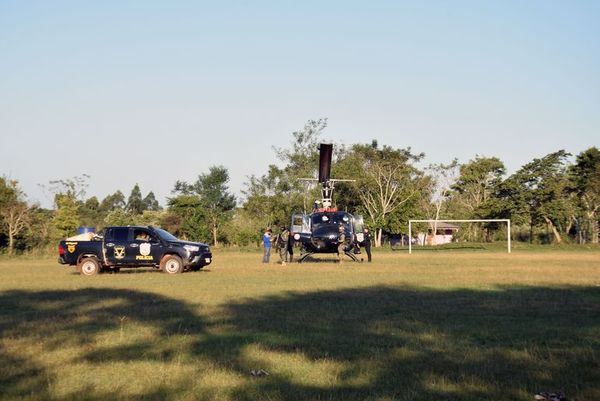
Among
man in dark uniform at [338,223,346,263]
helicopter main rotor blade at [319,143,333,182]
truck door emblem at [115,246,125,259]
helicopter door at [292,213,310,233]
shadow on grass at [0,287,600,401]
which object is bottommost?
shadow on grass at [0,287,600,401]

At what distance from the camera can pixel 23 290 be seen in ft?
66.1

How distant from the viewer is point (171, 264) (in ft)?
89.5

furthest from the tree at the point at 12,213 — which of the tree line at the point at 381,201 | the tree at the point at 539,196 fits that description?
the tree at the point at 539,196

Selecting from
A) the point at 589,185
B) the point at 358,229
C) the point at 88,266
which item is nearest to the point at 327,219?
the point at 358,229

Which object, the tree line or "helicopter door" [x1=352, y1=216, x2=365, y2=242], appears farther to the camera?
the tree line

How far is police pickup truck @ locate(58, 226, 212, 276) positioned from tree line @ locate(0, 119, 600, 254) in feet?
106

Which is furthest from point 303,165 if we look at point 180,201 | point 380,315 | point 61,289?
point 380,315

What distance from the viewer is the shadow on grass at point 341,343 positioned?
777 cm

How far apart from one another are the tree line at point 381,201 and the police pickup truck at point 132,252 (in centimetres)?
3231

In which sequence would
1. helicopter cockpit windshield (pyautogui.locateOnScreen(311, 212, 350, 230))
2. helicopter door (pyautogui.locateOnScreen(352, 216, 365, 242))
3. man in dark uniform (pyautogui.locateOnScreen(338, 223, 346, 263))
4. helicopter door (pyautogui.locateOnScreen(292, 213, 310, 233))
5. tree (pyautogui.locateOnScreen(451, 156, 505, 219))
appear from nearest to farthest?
1. man in dark uniform (pyautogui.locateOnScreen(338, 223, 346, 263))
2. helicopter cockpit windshield (pyautogui.locateOnScreen(311, 212, 350, 230))
3. helicopter door (pyautogui.locateOnScreen(352, 216, 365, 242))
4. helicopter door (pyautogui.locateOnScreen(292, 213, 310, 233))
5. tree (pyautogui.locateOnScreen(451, 156, 505, 219))

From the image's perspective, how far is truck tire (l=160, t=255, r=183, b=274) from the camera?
27203 mm

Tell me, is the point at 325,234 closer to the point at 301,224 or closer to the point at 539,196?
the point at 301,224

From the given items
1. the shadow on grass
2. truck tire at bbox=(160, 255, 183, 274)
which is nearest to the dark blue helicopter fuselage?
truck tire at bbox=(160, 255, 183, 274)

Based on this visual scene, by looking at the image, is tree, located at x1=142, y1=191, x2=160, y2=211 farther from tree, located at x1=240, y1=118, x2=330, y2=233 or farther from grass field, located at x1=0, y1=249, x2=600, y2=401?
grass field, located at x1=0, y1=249, x2=600, y2=401
